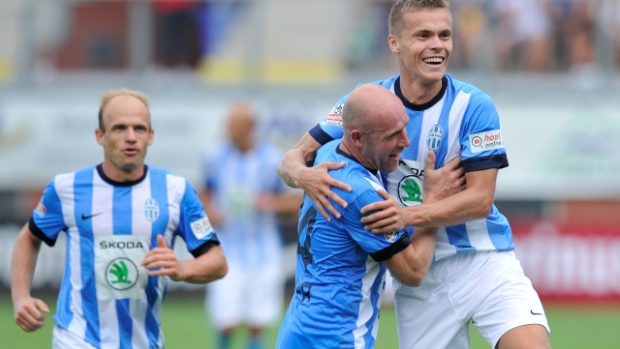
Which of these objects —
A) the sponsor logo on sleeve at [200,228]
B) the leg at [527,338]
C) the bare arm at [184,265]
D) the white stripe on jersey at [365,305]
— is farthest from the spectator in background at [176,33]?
the leg at [527,338]

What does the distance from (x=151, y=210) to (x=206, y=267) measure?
1.31ft

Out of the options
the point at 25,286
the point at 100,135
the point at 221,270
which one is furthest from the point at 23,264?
the point at 221,270

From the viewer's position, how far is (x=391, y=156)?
17.5ft

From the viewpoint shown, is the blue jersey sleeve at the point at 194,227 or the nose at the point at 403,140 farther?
the blue jersey sleeve at the point at 194,227

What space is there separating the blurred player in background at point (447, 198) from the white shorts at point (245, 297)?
456 cm

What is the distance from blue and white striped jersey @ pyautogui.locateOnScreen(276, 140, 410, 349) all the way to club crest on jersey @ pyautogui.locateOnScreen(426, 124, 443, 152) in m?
0.38

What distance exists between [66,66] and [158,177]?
9518 millimetres

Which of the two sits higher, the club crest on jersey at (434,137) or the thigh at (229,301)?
the club crest on jersey at (434,137)

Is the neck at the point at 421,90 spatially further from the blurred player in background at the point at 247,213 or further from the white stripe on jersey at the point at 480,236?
the blurred player in background at the point at 247,213

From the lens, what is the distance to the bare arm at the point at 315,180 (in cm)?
538

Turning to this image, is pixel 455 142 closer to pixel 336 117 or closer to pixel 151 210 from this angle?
pixel 336 117

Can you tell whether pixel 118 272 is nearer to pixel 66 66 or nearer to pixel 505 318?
pixel 505 318

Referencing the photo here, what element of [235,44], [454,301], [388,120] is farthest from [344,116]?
[235,44]

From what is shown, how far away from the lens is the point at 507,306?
573cm
